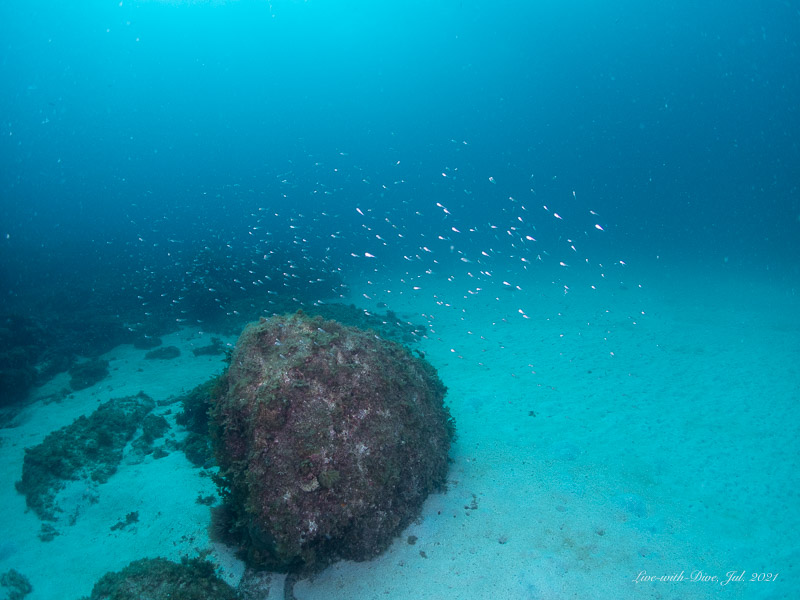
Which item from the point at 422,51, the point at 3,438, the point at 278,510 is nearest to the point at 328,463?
the point at 278,510

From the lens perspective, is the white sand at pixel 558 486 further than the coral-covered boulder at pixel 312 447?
Yes

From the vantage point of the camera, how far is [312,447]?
473 centimetres

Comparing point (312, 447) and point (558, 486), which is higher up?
point (312, 447)

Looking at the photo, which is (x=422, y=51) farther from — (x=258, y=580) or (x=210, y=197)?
(x=258, y=580)

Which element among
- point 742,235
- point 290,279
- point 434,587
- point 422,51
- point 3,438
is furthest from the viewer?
point 422,51

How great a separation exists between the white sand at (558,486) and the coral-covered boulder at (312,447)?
0.59m

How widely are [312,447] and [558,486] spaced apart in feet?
15.5

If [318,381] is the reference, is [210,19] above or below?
above

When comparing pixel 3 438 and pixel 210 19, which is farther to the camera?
pixel 210 19

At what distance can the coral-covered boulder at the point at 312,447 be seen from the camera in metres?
4.63

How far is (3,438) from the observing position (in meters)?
9.11

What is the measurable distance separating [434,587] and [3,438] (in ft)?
35.3

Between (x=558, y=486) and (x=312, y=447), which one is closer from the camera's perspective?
(x=312, y=447)

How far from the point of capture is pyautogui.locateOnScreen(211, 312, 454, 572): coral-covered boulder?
4633 mm
